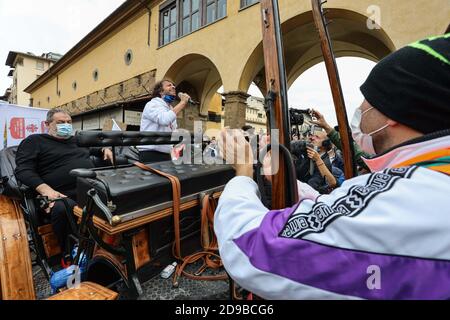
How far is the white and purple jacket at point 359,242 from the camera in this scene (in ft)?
1.35

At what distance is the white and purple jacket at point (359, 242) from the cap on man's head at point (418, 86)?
6 centimetres

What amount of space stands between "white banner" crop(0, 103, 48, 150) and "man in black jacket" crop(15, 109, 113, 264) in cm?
459

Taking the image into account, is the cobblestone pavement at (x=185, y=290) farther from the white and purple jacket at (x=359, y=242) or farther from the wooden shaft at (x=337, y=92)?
the wooden shaft at (x=337, y=92)

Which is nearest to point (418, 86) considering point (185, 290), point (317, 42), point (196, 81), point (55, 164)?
point (185, 290)

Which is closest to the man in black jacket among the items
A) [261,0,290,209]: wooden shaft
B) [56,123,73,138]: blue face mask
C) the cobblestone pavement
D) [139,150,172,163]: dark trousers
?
[56,123,73,138]: blue face mask

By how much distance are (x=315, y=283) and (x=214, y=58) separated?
9.08m

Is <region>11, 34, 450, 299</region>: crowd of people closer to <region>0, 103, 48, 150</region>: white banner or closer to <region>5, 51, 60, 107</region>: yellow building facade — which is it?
<region>0, 103, 48, 150</region>: white banner

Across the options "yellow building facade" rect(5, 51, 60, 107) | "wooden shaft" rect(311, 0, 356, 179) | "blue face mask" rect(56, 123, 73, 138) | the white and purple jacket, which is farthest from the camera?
"yellow building facade" rect(5, 51, 60, 107)

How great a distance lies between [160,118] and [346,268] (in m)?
2.26

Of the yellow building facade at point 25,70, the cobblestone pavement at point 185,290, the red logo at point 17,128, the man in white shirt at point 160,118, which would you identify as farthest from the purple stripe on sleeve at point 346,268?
the yellow building facade at point 25,70

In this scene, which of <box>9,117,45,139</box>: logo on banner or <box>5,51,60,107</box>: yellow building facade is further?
<box>5,51,60,107</box>: yellow building facade

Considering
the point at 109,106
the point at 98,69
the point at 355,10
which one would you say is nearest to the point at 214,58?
the point at 355,10

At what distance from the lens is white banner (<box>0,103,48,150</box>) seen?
565 cm

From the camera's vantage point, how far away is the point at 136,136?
1415 millimetres
